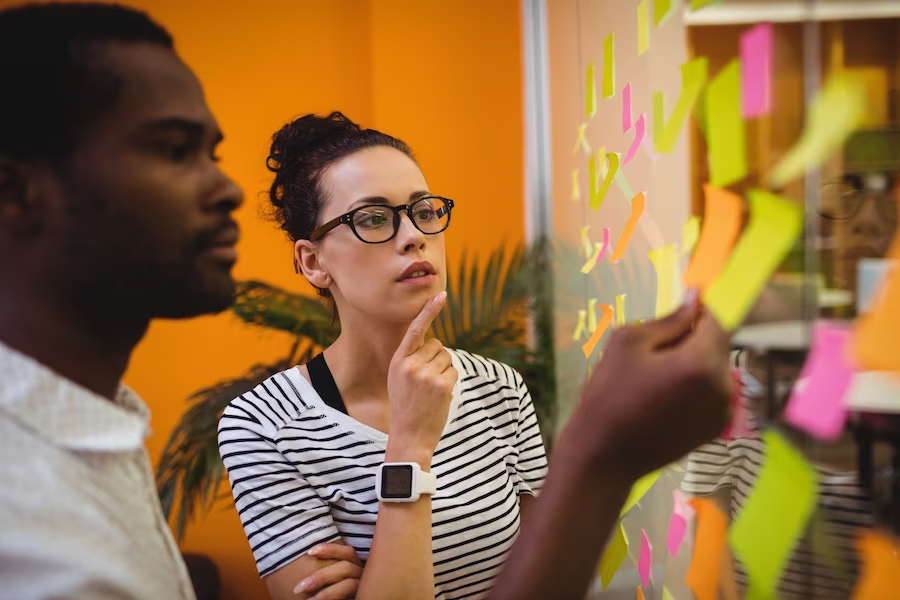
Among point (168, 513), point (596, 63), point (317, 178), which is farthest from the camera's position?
point (168, 513)

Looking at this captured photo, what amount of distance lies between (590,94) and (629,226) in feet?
1.74

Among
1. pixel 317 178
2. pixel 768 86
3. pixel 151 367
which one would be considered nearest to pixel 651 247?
pixel 768 86

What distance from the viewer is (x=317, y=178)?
1.30 meters

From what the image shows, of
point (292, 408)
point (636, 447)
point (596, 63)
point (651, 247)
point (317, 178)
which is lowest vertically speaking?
point (292, 408)

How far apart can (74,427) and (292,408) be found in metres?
0.64

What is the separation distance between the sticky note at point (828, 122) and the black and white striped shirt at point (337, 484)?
0.68m

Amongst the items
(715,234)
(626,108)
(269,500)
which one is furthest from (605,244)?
(269,500)

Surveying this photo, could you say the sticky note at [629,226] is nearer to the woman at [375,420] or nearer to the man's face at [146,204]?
the woman at [375,420]

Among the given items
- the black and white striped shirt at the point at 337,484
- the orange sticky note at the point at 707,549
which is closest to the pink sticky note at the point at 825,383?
the orange sticky note at the point at 707,549

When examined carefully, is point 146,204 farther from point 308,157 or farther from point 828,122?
point 308,157

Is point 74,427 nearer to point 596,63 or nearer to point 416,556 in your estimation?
point 416,556

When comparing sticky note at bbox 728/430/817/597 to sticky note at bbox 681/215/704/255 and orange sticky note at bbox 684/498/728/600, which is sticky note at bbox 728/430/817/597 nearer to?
orange sticky note at bbox 684/498/728/600

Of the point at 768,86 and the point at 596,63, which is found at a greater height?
the point at 596,63

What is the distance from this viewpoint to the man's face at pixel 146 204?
533 millimetres
